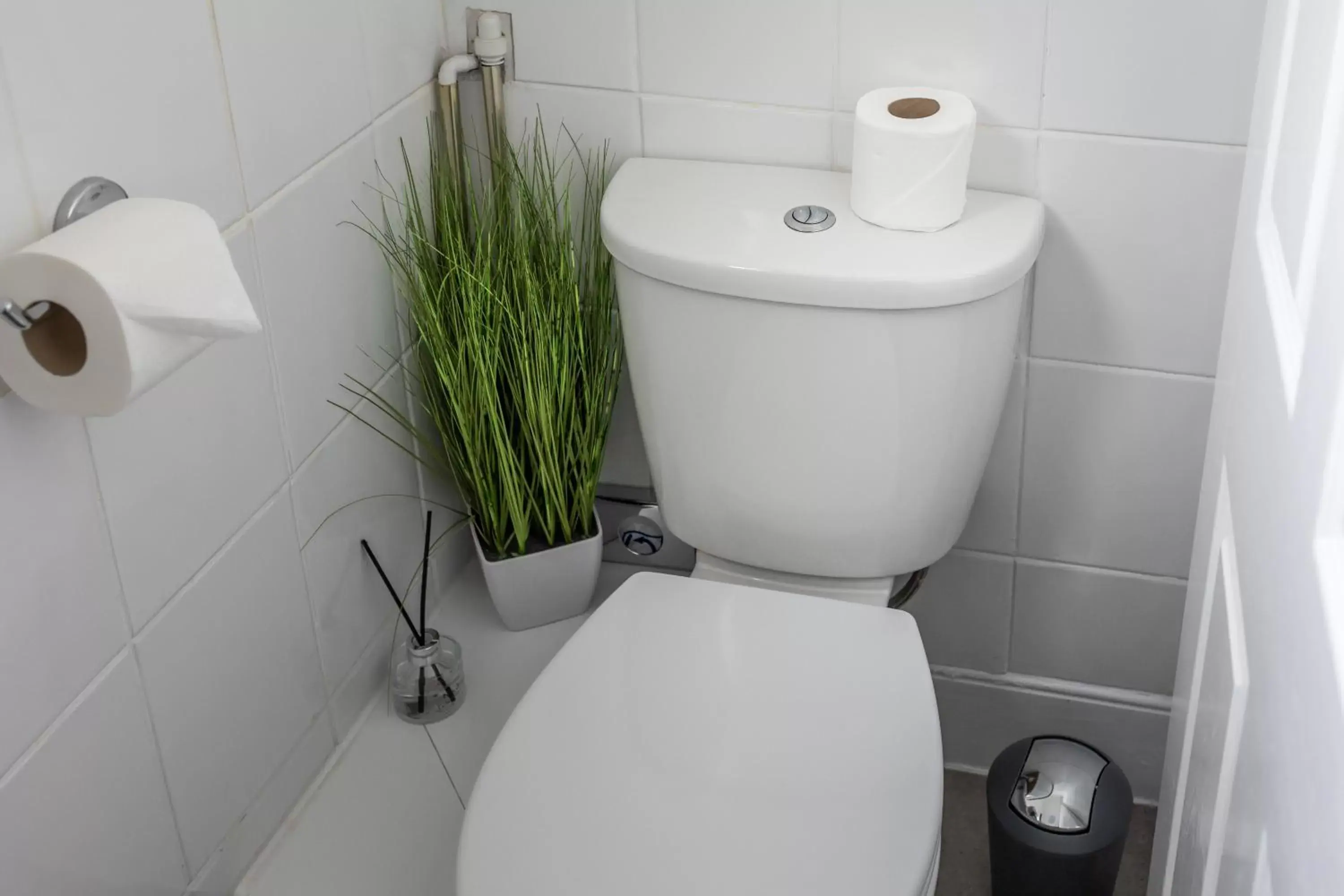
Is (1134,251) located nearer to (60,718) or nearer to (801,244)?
(801,244)

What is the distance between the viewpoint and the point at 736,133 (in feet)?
4.73

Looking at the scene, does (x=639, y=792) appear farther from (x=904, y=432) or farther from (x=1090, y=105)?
(x=1090, y=105)

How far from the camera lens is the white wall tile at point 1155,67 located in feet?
4.11

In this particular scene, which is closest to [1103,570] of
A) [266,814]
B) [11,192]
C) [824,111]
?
[824,111]

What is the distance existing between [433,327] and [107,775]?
0.55 meters

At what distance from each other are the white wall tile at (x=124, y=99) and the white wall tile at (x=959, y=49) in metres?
0.62

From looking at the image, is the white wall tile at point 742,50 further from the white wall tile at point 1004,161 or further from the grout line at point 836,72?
the white wall tile at point 1004,161

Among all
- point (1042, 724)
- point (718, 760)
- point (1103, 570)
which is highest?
point (718, 760)

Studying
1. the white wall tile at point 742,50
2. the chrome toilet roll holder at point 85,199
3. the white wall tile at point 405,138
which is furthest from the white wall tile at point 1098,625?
the chrome toilet roll holder at point 85,199

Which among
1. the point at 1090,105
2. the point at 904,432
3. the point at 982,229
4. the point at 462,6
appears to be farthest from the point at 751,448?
the point at 462,6

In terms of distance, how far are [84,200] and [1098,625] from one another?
3.91 ft

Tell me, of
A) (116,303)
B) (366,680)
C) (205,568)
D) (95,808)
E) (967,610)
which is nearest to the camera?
(116,303)

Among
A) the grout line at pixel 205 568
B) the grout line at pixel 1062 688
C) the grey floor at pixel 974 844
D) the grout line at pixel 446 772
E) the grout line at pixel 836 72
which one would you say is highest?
the grout line at pixel 836 72

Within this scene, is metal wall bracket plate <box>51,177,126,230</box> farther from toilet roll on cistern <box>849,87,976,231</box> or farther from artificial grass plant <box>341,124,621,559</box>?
toilet roll on cistern <box>849,87,976,231</box>
